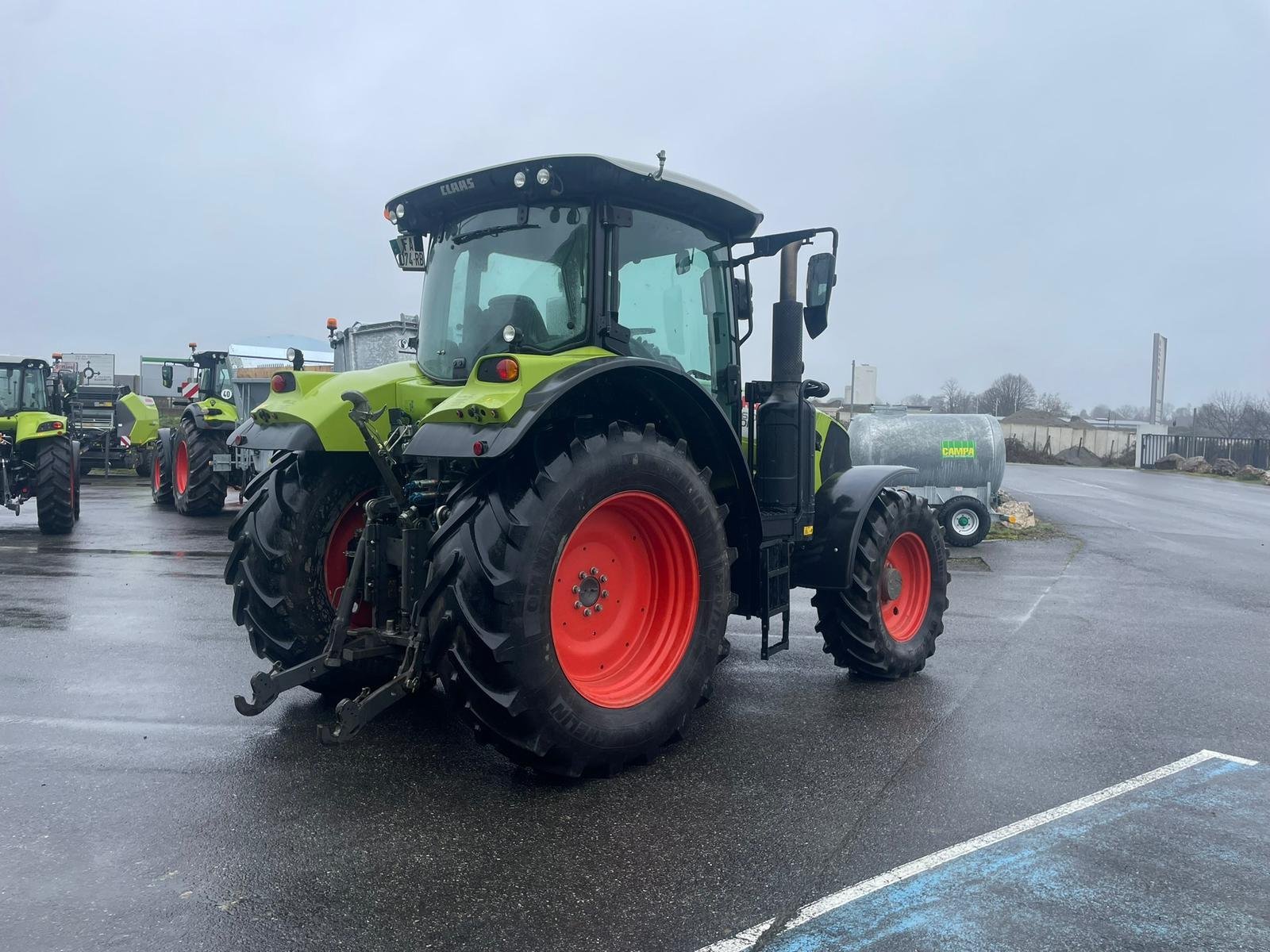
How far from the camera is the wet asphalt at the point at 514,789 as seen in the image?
109 inches

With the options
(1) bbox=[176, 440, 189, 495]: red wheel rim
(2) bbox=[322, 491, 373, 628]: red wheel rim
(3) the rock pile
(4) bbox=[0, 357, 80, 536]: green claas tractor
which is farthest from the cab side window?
(3) the rock pile

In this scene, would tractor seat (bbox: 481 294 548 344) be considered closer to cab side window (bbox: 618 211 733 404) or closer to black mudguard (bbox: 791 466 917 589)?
cab side window (bbox: 618 211 733 404)

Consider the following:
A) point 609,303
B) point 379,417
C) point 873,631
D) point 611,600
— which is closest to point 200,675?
point 379,417

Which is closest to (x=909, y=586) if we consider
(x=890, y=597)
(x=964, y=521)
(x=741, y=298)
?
(x=890, y=597)

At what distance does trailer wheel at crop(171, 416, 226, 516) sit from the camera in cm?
1317

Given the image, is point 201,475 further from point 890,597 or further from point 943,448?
point 890,597

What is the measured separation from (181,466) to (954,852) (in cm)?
1353

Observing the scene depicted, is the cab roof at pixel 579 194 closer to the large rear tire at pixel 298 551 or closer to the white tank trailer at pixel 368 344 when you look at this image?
the large rear tire at pixel 298 551

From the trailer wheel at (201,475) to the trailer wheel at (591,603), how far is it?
1095 centimetres

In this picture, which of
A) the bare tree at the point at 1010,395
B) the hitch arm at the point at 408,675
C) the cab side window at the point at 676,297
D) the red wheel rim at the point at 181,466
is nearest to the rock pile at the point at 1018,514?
the cab side window at the point at 676,297

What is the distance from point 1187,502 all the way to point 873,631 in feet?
66.5

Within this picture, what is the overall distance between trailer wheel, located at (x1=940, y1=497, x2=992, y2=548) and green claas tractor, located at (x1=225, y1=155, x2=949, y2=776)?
810 cm

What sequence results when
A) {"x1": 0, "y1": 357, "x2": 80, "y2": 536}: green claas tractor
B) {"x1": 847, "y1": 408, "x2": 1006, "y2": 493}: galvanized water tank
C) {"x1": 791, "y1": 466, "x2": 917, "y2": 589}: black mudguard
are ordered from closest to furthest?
{"x1": 791, "y1": 466, "x2": 917, "y2": 589}: black mudguard, {"x1": 0, "y1": 357, "x2": 80, "y2": 536}: green claas tractor, {"x1": 847, "y1": 408, "x2": 1006, "y2": 493}: galvanized water tank

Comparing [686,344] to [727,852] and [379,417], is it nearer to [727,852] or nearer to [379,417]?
[379,417]
